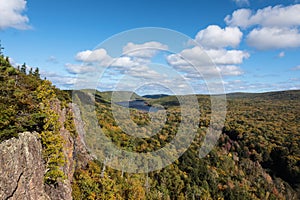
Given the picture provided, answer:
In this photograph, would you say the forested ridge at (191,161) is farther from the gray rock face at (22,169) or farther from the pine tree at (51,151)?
the gray rock face at (22,169)

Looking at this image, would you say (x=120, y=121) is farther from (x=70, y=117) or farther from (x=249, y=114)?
(x=249, y=114)

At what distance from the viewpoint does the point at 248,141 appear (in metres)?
99.9

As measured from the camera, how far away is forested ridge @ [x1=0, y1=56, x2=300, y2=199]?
2092 centimetres

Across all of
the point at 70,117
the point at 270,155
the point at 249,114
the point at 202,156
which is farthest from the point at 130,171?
the point at 249,114

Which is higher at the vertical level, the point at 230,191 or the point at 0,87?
the point at 0,87

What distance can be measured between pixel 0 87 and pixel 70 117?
13192 millimetres

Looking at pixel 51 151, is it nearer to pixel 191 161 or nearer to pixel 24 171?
pixel 24 171

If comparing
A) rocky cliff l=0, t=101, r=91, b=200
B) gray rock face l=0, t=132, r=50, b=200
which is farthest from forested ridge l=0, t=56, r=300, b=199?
gray rock face l=0, t=132, r=50, b=200

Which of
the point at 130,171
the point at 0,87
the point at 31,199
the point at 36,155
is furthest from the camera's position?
the point at 130,171

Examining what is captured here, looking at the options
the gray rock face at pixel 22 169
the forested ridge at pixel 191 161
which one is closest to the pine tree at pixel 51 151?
the forested ridge at pixel 191 161

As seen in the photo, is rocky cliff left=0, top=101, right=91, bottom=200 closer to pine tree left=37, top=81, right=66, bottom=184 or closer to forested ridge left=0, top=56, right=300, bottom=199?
pine tree left=37, top=81, right=66, bottom=184

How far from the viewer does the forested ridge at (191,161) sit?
20922 millimetres

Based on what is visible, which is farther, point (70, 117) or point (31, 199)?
point (70, 117)

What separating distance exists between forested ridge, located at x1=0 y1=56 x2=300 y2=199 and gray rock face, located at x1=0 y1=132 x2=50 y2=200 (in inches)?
65.3
